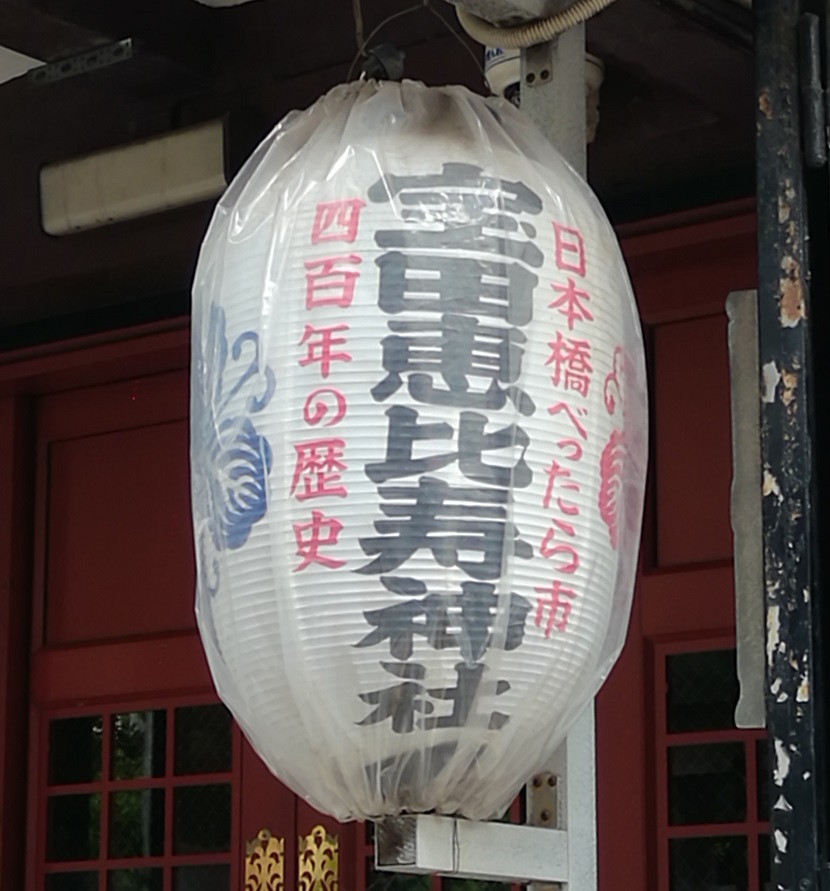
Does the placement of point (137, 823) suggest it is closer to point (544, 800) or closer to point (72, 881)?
point (72, 881)

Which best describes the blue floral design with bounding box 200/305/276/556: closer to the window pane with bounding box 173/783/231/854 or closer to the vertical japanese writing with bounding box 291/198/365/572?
the vertical japanese writing with bounding box 291/198/365/572

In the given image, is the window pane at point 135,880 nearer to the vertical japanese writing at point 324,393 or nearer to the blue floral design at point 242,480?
the blue floral design at point 242,480

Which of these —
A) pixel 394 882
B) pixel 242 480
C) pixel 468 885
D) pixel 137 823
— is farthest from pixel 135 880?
pixel 242 480

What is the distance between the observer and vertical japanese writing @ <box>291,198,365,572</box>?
2543 mm

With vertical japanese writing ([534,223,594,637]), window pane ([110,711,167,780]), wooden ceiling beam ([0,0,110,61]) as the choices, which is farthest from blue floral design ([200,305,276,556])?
window pane ([110,711,167,780])

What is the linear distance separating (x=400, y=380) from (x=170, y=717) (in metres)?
2.58

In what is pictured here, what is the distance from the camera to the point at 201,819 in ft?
16.0

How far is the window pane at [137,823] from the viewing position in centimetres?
496

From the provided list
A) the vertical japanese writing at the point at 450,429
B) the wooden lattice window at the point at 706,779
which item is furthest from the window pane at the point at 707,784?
the vertical japanese writing at the point at 450,429

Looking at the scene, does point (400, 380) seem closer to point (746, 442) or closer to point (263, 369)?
point (263, 369)

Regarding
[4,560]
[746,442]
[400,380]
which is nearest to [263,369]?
[400,380]

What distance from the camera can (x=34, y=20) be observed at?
4176 millimetres

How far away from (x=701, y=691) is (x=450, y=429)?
1.80 meters

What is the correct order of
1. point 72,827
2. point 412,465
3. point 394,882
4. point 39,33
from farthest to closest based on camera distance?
1. point 72,827
2. point 394,882
3. point 39,33
4. point 412,465
